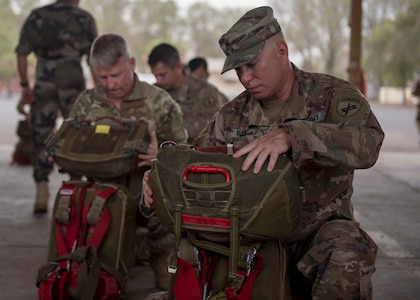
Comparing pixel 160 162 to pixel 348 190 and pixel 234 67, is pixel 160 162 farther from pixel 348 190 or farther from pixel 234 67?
pixel 348 190

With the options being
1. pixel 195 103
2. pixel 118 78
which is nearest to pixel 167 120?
pixel 118 78

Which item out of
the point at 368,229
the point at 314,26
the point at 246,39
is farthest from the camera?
the point at 314,26

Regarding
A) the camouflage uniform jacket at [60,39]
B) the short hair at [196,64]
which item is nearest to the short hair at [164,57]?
the camouflage uniform jacket at [60,39]

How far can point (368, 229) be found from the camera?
22.9 feet

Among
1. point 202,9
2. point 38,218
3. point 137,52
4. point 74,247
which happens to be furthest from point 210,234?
point 202,9

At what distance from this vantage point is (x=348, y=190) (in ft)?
11.8

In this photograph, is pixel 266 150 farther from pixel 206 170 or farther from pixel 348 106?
pixel 348 106

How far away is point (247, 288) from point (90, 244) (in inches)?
58.9

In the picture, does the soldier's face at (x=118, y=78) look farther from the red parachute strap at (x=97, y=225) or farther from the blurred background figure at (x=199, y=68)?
the blurred background figure at (x=199, y=68)

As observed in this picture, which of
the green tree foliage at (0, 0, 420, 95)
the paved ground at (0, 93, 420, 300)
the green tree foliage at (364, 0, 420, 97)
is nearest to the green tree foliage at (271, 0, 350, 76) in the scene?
the green tree foliage at (0, 0, 420, 95)

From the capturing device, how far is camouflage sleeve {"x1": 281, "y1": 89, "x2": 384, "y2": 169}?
310 cm

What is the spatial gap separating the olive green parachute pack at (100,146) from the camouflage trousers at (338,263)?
57.0 inches

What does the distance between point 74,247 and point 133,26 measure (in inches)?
3964

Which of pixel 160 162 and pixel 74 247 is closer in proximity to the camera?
pixel 160 162
